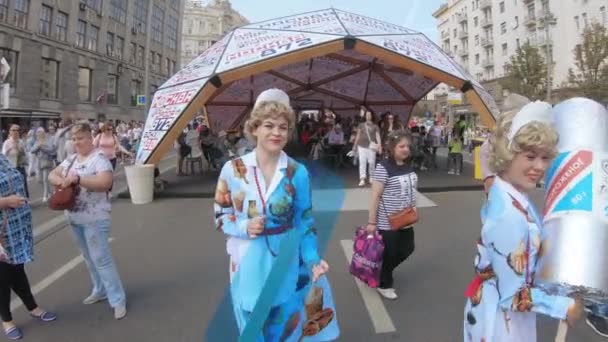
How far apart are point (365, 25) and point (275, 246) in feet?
37.5

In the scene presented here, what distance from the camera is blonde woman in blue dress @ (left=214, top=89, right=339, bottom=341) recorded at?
202 centimetres

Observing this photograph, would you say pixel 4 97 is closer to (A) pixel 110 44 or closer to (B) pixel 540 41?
(A) pixel 110 44

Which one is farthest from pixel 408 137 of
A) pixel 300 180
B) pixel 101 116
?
pixel 101 116

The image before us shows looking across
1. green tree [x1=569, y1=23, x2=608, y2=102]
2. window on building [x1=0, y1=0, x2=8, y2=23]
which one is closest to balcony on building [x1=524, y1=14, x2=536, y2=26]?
green tree [x1=569, y1=23, x2=608, y2=102]

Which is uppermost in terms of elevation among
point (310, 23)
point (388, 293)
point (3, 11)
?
point (3, 11)

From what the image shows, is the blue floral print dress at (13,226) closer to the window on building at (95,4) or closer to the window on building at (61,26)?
the window on building at (61,26)

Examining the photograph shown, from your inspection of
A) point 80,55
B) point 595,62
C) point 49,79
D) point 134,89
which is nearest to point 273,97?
point 595,62

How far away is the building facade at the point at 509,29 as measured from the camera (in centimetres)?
4084

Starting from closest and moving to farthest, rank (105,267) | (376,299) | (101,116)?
(105,267)
(376,299)
(101,116)

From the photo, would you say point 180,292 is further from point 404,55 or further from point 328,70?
point 328,70

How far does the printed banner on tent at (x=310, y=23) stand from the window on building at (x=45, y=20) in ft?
82.9

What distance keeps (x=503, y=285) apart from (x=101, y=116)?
41.5 m

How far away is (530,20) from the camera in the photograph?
159 feet

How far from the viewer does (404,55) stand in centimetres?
1024
